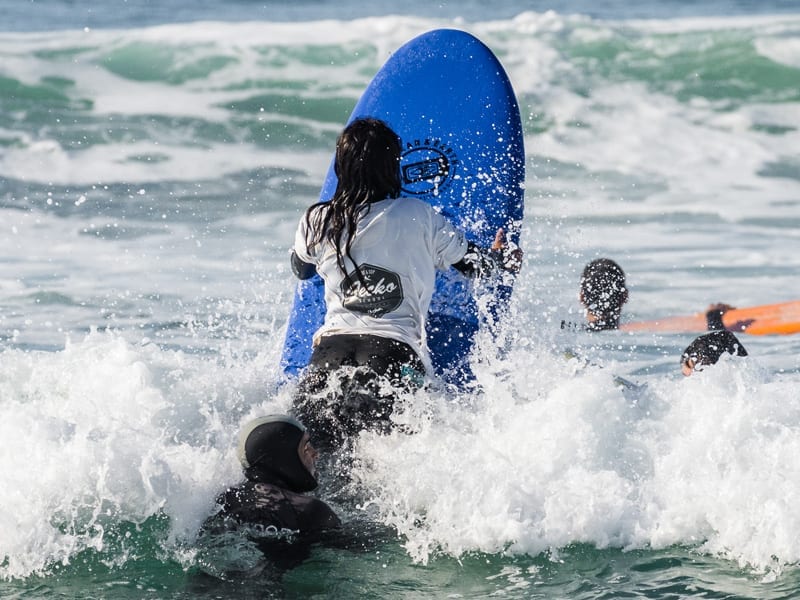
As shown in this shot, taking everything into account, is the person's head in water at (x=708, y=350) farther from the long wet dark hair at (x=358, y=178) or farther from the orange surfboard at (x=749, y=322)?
the orange surfboard at (x=749, y=322)

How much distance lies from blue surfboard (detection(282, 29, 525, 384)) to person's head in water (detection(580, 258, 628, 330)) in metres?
0.75

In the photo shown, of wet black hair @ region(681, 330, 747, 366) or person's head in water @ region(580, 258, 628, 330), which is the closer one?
wet black hair @ region(681, 330, 747, 366)

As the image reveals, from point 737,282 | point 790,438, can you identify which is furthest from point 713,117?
point 790,438

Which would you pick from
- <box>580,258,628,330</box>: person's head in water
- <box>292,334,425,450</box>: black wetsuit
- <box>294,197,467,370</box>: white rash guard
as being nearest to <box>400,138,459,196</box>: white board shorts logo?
<box>580,258,628,330</box>: person's head in water

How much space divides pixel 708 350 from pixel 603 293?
3.86 feet

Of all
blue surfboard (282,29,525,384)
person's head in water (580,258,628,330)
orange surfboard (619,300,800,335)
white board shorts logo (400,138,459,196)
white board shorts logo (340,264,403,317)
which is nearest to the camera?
white board shorts logo (340,264,403,317)

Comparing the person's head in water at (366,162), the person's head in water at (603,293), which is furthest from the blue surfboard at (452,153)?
the person's head in water at (366,162)

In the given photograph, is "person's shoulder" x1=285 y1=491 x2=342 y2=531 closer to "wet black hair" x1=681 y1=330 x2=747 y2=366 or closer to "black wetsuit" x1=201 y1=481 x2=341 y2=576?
"black wetsuit" x1=201 y1=481 x2=341 y2=576

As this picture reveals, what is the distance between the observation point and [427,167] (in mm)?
5676

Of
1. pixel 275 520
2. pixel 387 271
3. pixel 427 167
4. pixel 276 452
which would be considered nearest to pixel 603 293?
pixel 427 167

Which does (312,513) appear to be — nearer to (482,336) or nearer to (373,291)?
(373,291)

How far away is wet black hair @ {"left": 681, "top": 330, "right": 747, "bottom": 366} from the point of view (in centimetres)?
508

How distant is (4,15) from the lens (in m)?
17.6

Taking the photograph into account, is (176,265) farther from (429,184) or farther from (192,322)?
(429,184)
